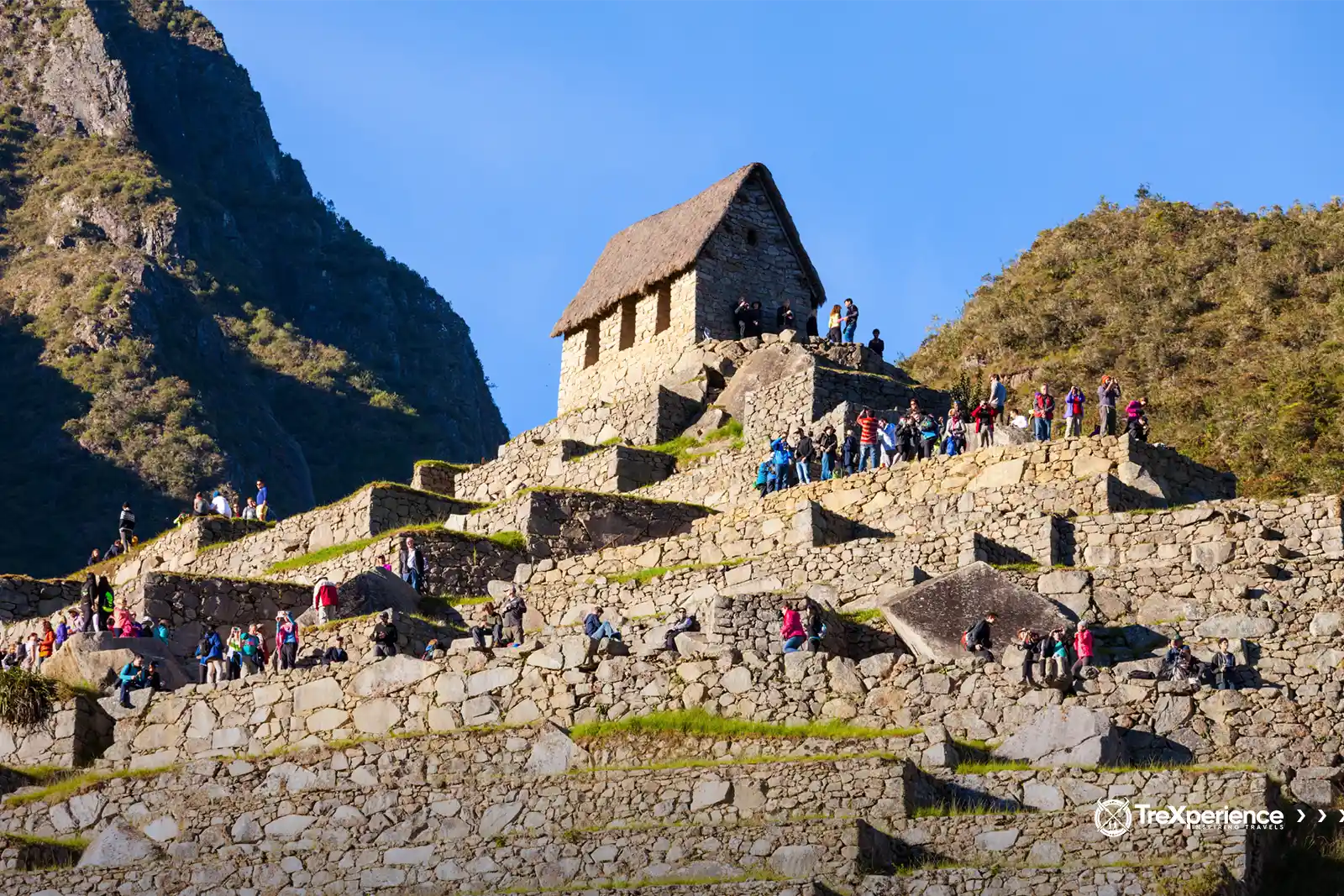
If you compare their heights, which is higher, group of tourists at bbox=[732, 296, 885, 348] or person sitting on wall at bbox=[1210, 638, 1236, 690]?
group of tourists at bbox=[732, 296, 885, 348]

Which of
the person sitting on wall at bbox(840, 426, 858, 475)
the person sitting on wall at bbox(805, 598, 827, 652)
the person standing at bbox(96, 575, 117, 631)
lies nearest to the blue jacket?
the person sitting on wall at bbox(840, 426, 858, 475)

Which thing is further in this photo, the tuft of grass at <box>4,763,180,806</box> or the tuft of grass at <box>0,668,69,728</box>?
the tuft of grass at <box>0,668,69,728</box>

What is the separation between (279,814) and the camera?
30.6 meters

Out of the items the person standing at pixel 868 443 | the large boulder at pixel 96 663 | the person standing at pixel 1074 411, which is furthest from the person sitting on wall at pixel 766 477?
the large boulder at pixel 96 663

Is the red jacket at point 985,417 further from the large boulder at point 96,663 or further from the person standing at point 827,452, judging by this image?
the large boulder at point 96,663

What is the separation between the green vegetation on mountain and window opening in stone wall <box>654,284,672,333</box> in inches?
437

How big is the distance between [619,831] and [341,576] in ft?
54.9

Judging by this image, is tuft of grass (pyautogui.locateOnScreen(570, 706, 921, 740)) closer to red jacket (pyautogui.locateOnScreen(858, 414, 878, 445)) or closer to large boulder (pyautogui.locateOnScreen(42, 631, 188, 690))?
large boulder (pyautogui.locateOnScreen(42, 631, 188, 690))

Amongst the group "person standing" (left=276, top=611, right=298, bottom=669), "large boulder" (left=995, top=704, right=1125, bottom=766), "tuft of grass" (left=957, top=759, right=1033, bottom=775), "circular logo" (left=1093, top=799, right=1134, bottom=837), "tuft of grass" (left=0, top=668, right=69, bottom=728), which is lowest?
"circular logo" (left=1093, top=799, right=1134, bottom=837)

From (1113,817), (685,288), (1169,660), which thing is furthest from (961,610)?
(685,288)

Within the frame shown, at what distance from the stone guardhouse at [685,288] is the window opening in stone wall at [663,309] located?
A: 0.02 meters

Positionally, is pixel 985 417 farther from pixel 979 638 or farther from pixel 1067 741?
pixel 1067 741

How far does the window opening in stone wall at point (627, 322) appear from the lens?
55.2 m

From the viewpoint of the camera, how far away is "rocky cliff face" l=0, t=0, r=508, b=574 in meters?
95.4
